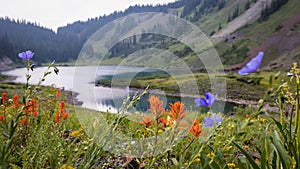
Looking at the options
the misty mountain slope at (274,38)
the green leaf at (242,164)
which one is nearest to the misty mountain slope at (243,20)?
the misty mountain slope at (274,38)

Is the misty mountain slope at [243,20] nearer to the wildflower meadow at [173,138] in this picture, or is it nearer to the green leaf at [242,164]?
the wildflower meadow at [173,138]

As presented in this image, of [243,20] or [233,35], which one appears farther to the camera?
[243,20]

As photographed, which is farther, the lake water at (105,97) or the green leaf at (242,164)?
the lake water at (105,97)

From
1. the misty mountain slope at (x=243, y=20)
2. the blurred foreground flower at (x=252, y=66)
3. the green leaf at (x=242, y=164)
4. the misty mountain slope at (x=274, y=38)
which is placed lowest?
the green leaf at (x=242, y=164)

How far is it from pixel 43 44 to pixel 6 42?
3406 cm

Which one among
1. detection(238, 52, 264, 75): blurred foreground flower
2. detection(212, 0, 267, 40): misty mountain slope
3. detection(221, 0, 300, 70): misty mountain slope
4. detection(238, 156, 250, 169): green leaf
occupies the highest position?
detection(212, 0, 267, 40): misty mountain slope

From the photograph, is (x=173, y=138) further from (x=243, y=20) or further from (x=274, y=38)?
(x=243, y=20)

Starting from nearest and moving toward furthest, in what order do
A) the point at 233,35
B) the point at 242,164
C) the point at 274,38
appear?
the point at 242,164 < the point at 274,38 < the point at 233,35

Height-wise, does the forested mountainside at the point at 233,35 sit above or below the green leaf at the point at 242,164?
above

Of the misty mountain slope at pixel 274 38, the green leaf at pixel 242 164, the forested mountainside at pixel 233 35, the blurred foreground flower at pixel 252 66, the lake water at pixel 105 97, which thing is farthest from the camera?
the forested mountainside at pixel 233 35

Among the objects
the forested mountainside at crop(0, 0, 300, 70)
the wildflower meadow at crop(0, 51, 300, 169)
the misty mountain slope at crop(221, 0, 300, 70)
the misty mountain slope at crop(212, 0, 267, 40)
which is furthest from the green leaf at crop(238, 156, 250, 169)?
the misty mountain slope at crop(212, 0, 267, 40)

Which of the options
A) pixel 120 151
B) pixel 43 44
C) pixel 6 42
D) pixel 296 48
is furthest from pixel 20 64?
pixel 120 151

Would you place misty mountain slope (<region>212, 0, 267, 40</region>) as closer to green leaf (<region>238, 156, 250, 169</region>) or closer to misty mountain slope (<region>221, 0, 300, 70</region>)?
misty mountain slope (<region>221, 0, 300, 70</region>)

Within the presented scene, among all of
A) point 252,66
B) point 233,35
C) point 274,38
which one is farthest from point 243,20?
point 252,66
